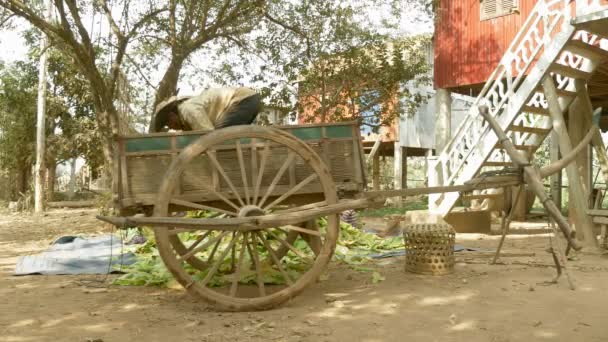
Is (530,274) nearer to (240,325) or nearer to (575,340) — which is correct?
(575,340)

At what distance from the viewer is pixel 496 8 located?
1258 cm

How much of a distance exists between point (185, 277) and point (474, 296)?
252 cm

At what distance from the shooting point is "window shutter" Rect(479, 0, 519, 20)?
12.3 m

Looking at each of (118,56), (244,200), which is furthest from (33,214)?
(244,200)

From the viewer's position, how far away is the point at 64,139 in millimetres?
19875

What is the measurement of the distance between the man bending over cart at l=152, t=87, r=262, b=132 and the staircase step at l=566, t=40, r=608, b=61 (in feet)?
16.4

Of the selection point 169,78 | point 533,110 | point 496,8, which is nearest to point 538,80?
point 533,110

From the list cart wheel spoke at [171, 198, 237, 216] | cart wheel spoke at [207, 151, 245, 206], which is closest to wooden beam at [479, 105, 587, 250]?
cart wheel spoke at [207, 151, 245, 206]

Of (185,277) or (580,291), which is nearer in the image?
(185,277)

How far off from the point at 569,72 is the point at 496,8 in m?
5.49

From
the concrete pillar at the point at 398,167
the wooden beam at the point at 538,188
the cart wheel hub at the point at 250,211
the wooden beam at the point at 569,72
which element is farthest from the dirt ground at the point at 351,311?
the concrete pillar at the point at 398,167

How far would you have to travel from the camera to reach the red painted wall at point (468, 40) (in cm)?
1230

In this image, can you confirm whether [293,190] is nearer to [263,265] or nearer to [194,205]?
[194,205]

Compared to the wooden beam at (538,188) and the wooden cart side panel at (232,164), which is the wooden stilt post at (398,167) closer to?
the wooden beam at (538,188)
